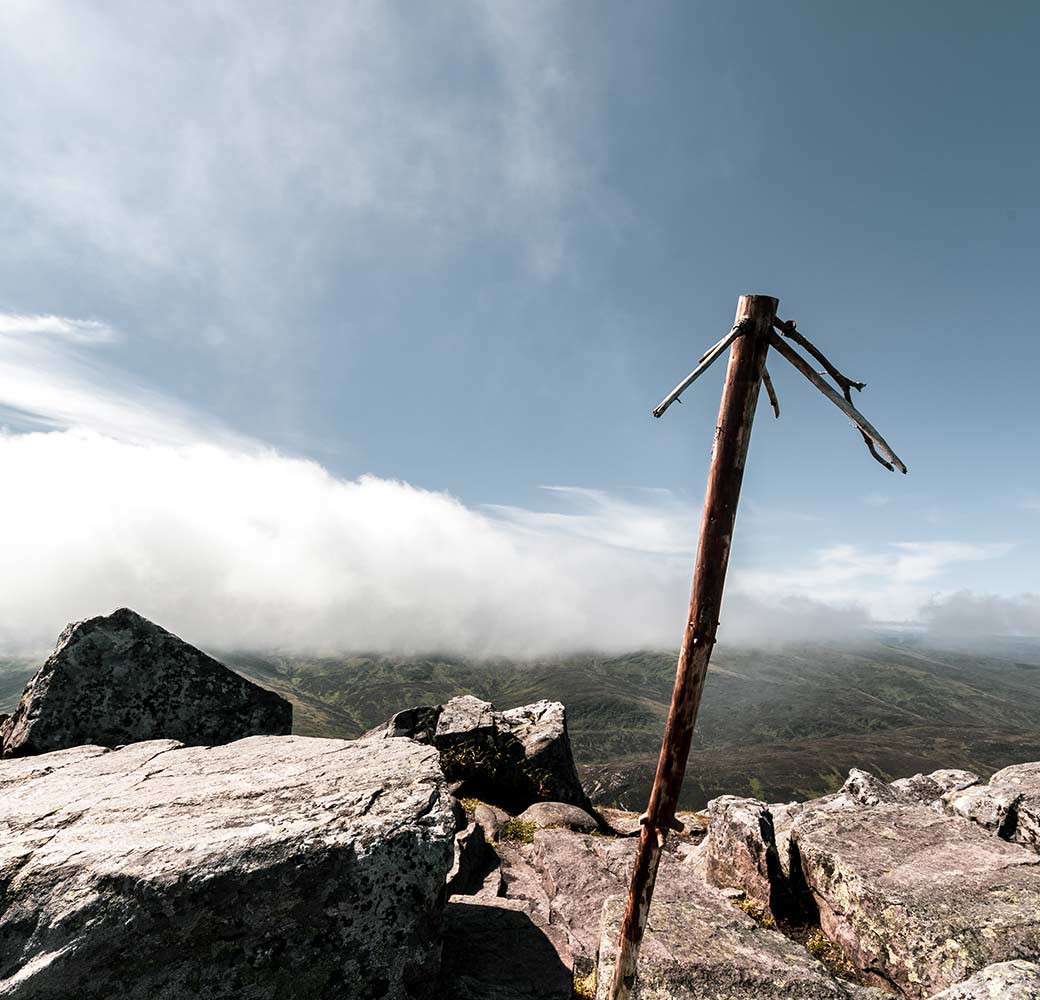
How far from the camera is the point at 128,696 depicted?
1742 cm

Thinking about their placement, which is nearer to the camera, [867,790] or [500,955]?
[500,955]

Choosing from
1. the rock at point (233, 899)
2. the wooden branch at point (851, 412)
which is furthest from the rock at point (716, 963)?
the wooden branch at point (851, 412)

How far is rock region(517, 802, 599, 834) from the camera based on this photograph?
19578 millimetres

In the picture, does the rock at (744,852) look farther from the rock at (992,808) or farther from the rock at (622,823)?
the rock at (622,823)

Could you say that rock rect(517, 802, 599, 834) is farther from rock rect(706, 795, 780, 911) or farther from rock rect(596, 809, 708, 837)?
rock rect(706, 795, 780, 911)

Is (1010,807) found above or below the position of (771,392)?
below

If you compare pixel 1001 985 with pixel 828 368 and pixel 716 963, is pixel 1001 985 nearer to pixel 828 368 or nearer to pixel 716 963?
pixel 716 963

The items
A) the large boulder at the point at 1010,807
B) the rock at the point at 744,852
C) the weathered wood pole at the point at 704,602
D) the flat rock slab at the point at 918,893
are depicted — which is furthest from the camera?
the large boulder at the point at 1010,807

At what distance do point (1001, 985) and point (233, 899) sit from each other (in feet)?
35.0

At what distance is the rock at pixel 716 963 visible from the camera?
8.23 m

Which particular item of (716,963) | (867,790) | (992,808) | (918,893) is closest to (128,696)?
(716,963)

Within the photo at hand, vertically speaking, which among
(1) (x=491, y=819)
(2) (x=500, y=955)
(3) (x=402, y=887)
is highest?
(3) (x=402, y=887)

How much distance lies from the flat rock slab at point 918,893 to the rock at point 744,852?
0.76 meters

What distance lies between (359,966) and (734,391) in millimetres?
10018
